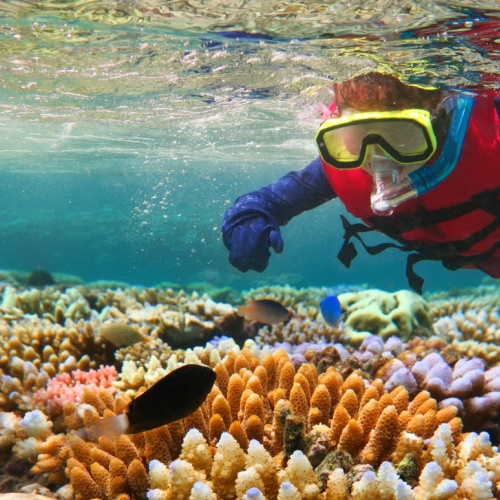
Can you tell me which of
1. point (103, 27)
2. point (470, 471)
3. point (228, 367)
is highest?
point (103, 27)

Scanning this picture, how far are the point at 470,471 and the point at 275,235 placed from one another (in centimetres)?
284

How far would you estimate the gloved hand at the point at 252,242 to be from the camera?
15.1 feet

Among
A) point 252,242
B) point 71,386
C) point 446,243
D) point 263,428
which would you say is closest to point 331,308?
point 252,242

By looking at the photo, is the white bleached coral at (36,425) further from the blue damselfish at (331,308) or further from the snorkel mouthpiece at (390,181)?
the snorkel mouthpiece at (390,181)

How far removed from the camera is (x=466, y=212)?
4.66m

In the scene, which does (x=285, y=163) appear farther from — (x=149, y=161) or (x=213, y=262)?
(x=213, y=262)

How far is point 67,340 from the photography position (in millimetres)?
4910

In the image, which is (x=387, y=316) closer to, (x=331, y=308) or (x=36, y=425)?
(x=331, y=308)

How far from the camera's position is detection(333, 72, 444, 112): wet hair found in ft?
15.0

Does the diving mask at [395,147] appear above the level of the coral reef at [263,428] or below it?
above

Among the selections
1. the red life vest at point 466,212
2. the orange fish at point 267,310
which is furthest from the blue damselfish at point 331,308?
the red life vest at point 466,212

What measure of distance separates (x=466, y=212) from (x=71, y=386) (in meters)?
4.43

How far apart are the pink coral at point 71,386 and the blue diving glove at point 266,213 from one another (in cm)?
173

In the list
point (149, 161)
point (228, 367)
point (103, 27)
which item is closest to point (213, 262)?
point (149, 161)
